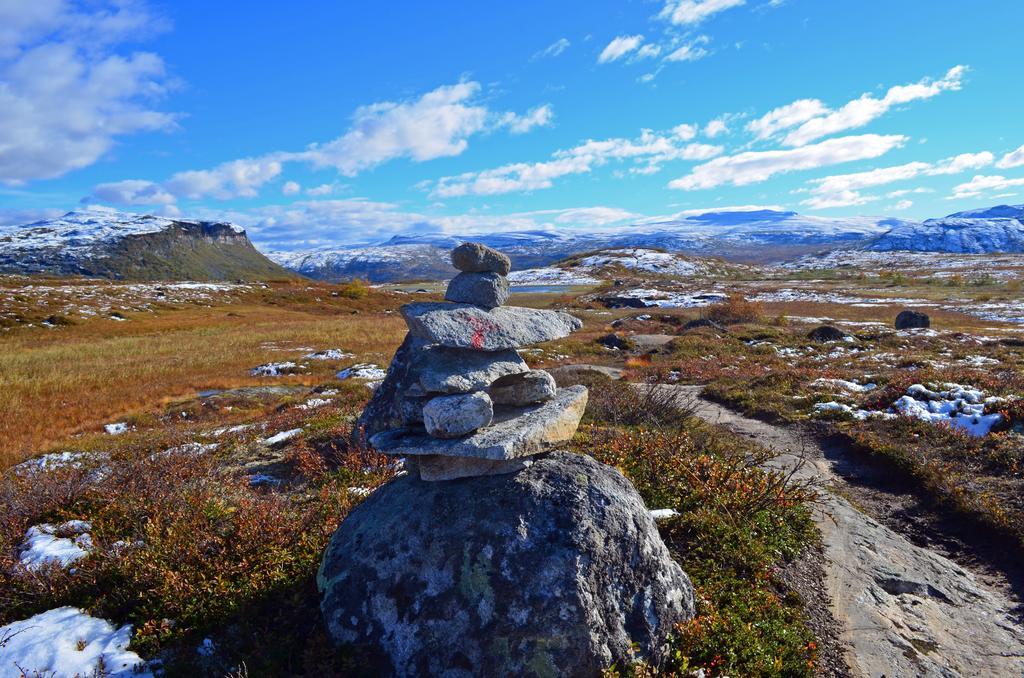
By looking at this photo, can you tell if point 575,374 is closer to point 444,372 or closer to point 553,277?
point 444,372

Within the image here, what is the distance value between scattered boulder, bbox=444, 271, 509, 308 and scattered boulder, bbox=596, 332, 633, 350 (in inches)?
1152

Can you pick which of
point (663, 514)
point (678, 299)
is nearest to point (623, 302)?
point (678, 299)


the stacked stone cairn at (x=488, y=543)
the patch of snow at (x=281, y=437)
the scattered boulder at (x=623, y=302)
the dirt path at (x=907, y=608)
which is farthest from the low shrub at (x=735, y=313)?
the stacked stone cairn at (x=488, y=543)

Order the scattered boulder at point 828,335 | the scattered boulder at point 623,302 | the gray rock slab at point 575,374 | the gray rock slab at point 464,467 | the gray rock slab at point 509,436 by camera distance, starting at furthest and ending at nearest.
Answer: the scattered boulder at point 623,302 < the scattered boulder at point 828,335 < the gray rock slab at point 575,374 < the gray rock slab at point 464,467 < the gray rock slab at point 509,436

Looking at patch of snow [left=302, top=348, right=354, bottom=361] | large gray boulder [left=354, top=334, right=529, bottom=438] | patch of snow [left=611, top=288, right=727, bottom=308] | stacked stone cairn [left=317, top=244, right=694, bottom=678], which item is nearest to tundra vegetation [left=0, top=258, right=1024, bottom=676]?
stacked stone cairn [left=317, top=244, right=694, bottom=678]

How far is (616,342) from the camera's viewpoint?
36312 mm

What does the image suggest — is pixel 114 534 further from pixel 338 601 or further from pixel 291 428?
pixel 291 428

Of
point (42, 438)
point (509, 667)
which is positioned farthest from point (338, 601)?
point (42, 438)

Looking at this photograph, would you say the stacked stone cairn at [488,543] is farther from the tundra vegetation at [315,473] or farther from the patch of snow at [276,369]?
the patch of snow at [276,369]

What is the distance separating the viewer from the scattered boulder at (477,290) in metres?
→ 7.21

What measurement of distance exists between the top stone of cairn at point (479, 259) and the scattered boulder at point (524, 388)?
61.3 inches

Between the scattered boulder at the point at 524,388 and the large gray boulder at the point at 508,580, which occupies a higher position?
the scattered boulder at the point at 524,388

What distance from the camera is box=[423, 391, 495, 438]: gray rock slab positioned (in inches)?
237

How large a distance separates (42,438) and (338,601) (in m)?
18.2
